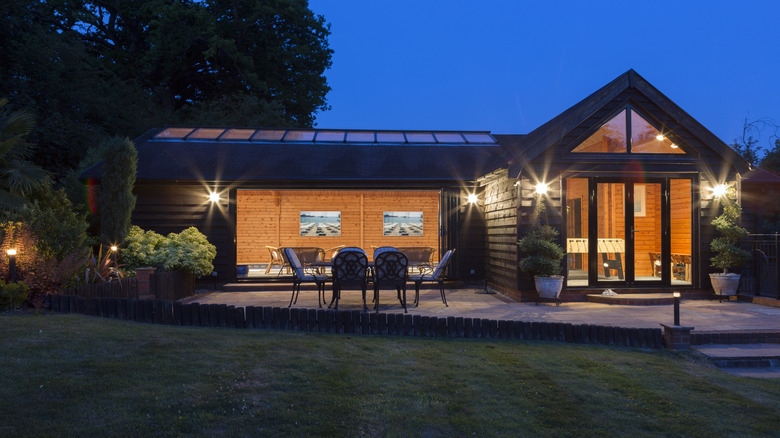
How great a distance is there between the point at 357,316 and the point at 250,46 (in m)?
22.0

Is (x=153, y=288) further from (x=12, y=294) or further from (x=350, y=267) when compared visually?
(x=350, y=267)

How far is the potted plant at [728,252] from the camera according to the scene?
27.1 feet

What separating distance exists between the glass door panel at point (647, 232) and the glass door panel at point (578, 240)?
0.85 metres

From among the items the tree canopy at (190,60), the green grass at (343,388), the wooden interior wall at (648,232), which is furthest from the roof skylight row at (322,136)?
the green grass at (343,388)

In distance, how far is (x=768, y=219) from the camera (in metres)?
17.6

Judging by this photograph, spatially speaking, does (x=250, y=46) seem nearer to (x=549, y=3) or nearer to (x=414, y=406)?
(x=414, y=406)

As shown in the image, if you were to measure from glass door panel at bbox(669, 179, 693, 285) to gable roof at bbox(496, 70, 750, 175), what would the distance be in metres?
0.78

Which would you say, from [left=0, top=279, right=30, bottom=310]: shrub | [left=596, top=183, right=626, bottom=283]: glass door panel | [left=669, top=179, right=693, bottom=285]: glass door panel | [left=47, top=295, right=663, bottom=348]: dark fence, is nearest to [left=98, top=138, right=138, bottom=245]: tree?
[left=0, top=279, right=30, bottom=310]: shrub

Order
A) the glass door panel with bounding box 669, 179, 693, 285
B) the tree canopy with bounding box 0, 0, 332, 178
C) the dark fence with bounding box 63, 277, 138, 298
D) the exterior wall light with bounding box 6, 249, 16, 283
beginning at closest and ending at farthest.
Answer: the exterior wall light with bounding box 6, 249, 16, 283
the dark fence with bounding box 63, 277, 138, 298
the glass door panel with bounding box 669, 179, 693, 285
the tree canopy with bounding box 0, 0, 332, 178

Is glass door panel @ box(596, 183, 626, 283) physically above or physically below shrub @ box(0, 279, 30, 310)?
above

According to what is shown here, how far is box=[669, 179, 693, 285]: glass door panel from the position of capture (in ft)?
29.2

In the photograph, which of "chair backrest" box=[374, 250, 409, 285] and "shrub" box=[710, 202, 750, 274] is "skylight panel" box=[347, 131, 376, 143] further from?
"shrub" box=[710, 202, 750, 274]

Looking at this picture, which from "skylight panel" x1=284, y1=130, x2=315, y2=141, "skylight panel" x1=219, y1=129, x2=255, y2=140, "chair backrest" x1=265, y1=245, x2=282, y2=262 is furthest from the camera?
"skylight panel" x1=284, y1=130, x2=315, y2=141

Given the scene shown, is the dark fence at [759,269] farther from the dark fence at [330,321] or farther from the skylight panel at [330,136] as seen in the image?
the skylight panel at [330,136]
